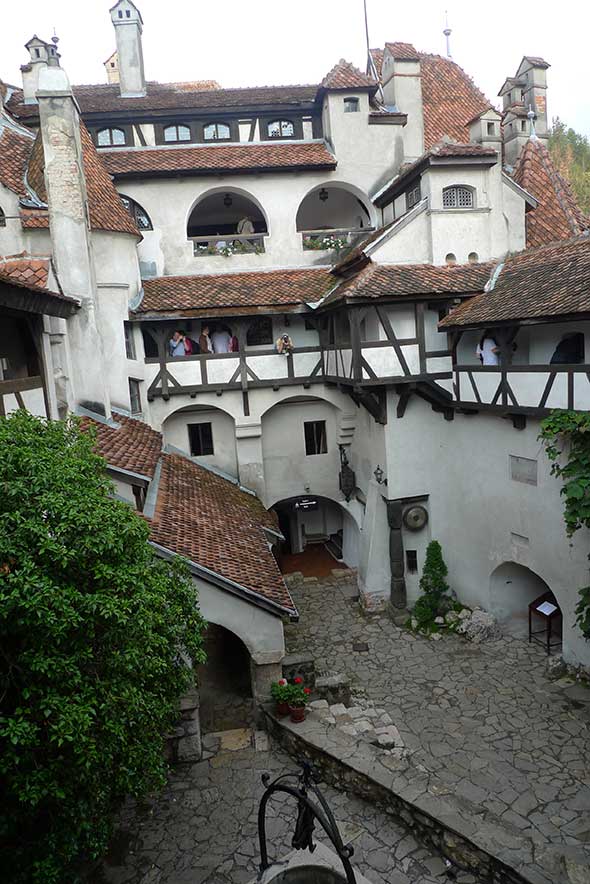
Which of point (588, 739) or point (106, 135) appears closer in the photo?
point (588, 739)

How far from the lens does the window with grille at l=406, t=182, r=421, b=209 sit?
56.6 ft

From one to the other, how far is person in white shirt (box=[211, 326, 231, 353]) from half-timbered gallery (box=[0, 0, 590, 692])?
0.09m

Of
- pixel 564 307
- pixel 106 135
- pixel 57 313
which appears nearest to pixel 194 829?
pixel 57 313

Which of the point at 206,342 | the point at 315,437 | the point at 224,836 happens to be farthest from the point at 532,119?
the point at 224,836

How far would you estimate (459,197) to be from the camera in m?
16.6

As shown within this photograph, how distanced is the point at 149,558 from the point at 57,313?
18.8 feet

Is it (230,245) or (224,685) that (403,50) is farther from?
(224,685)

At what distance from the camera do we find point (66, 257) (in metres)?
14.5

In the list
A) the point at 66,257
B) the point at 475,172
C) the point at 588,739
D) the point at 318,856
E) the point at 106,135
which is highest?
the point at 106,135

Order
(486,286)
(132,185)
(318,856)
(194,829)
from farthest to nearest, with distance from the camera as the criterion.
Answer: (132,185), (486,286), (194,829), (318,856)

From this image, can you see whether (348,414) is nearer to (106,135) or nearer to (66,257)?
(66,257)

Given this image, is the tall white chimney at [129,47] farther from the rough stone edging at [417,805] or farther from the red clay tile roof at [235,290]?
the rough stone edging at [417,805]

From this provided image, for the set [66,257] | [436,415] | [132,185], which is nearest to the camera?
[66,257]

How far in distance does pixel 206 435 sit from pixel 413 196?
9853 mm
